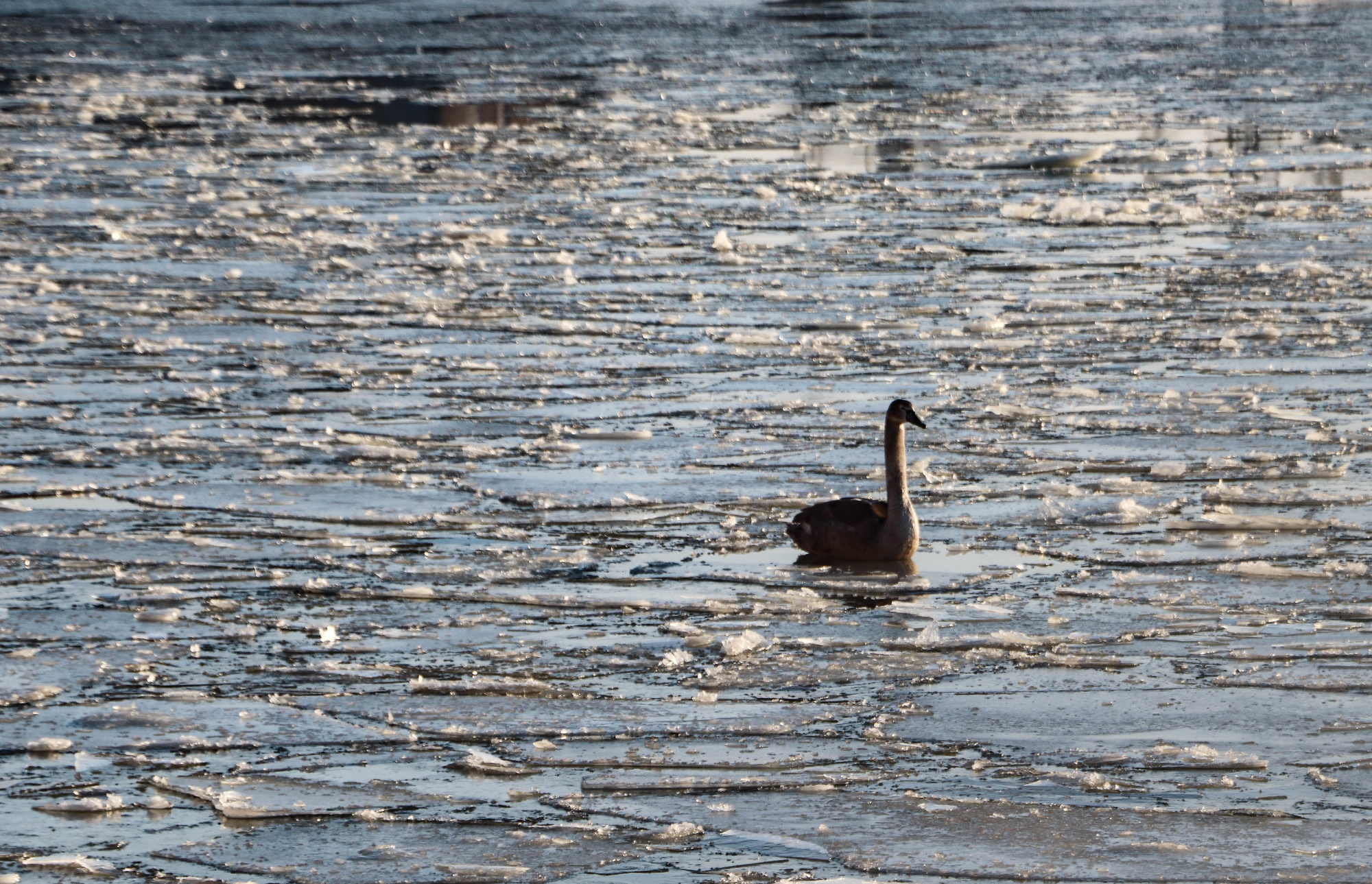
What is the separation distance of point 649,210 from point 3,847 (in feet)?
34.2

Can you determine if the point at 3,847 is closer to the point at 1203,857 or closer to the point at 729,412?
the point at 1203,857

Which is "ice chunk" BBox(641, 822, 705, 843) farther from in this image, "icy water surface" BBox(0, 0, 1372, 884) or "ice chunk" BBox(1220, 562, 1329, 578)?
"ice chunk" BBox(1220, 562, 1329, 578)

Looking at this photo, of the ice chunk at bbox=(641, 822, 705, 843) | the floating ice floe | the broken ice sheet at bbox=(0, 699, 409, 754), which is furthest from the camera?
the floating ice floe

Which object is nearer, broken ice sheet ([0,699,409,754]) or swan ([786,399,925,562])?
broken ice sheet ([0,699,409,754])

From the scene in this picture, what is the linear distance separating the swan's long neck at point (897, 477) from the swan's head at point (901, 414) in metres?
0.01

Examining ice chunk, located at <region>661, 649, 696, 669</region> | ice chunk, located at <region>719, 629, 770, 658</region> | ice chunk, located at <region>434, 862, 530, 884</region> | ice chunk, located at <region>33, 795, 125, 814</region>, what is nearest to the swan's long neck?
ice chunk, located at <region>719, 629, 770, 658</region>

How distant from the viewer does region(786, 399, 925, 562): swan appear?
690cm

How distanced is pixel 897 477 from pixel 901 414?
25 centimetres

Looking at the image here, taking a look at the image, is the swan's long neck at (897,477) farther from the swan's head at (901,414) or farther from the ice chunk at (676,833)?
the ice chunk at (676,833)

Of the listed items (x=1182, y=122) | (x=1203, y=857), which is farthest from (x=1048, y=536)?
(x=1182, y=122)

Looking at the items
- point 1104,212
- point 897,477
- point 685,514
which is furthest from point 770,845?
point 1104,212

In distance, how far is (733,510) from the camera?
25.0 feet

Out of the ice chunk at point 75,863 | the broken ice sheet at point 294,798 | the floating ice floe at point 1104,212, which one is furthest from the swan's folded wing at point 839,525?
the floating ice floe at point 1104,212

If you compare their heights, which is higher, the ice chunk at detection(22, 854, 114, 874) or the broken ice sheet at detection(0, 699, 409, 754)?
the broken ice sheet at detection(0, 699, 409, 754)
